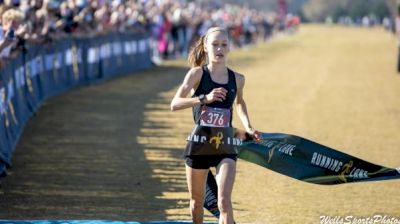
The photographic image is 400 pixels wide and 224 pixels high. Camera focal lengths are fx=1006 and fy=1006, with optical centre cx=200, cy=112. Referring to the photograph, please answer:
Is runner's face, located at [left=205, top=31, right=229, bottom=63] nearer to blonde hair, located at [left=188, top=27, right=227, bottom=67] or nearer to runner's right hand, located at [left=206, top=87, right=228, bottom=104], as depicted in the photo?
blonde hair, located at [left=188, top=27, right=227, bottom=67]

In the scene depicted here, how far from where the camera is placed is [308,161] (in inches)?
384

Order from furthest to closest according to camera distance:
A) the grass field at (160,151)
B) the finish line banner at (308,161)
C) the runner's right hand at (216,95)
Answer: the grass field at (160,151) < the finish line banner at (308,161) < the runner's right hand at (216,95)

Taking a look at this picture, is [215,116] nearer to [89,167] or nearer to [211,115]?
[211,115]

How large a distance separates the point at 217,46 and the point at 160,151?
23.1 ft

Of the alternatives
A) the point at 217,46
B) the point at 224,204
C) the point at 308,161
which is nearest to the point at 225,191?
the point at 224,204

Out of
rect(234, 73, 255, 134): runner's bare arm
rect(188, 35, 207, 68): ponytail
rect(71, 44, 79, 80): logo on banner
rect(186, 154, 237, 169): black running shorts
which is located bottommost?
rect(71, 44, 79, 80): logo on banner

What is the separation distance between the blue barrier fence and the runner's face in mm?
4991

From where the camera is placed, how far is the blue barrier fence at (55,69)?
14.6 metres

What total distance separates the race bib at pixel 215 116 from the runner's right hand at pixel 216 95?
24 cm

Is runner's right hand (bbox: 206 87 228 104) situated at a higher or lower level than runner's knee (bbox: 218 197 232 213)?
higher

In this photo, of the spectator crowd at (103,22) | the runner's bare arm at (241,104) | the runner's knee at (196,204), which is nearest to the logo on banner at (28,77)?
the spectator crowd at (103,22)

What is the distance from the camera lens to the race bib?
848 centimetres

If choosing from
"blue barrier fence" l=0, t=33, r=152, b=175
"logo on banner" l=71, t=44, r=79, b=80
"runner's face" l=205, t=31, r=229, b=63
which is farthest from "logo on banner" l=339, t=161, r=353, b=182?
"logo on banner" l=71, t=44, r=79, b=80

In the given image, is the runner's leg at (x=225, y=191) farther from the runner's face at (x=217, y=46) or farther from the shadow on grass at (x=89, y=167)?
the shadow on grass at (x=89, y=167)
